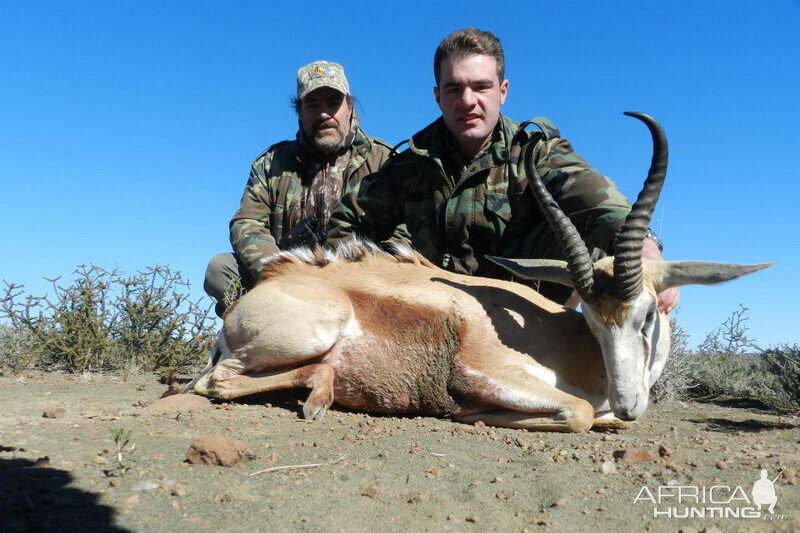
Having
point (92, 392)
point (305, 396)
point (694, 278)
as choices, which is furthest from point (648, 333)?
point (92, 392)

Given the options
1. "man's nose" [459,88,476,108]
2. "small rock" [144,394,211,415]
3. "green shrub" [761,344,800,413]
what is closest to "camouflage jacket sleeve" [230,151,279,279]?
"small rock" [144,394,211,415]

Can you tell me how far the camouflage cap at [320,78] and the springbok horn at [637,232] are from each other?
4.65 m

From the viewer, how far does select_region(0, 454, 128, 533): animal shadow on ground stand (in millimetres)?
2557

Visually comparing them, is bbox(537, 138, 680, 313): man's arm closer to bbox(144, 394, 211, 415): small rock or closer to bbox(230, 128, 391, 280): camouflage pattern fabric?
bbox(230, 128, 391, 280): camouflage pattern fabric

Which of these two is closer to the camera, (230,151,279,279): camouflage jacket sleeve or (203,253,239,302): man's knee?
(230,151,279,279): camouflage jacket sleeve

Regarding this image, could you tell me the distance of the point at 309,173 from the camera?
852 centimetres

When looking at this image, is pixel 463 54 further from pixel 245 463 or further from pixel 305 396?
pixel 245 463

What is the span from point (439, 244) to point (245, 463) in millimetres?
3689

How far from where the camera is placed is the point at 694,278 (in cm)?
489

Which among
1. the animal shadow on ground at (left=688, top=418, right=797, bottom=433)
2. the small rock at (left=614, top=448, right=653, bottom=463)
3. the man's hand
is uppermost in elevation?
the man's hand

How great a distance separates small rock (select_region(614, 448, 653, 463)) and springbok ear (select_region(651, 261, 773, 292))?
1.59 meters

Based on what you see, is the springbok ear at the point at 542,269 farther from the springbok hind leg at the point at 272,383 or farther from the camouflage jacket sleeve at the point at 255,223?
the camouflage jacket sleeve at the point at 255,223

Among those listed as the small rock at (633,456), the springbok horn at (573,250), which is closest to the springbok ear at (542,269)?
the springbok horn at (573,250)

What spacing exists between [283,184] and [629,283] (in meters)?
4.93
